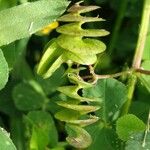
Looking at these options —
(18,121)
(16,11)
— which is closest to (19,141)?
(18,121)

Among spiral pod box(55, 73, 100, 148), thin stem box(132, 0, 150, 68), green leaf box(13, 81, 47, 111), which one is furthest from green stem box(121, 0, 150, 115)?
green leaf box(13, 81, 47, 111)

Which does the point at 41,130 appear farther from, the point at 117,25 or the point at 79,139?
the point at 117,25

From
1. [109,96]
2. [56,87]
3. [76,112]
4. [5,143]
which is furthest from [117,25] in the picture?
[5,143]

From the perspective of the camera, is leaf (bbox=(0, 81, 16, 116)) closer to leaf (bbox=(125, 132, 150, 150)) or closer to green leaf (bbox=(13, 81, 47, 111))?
green leaf (bbox=(13, 81, 47, 111))

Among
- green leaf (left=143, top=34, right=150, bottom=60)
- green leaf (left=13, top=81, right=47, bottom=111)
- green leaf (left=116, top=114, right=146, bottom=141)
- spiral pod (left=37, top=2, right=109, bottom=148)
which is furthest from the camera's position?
green leaf (left=13, top=81, right=47, bottom=111)

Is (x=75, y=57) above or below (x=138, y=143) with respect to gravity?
above

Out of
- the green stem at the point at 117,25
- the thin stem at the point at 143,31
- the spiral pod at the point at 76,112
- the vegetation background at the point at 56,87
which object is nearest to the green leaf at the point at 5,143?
the vegetation background at the point at 56,87

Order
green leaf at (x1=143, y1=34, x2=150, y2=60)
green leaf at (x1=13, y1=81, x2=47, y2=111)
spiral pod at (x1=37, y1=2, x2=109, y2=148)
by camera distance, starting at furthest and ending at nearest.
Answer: green leaf at (x1=13, y1=81, x2=47, y2=111)
green leaf at (x1=143, y1=34, x2=150, y2=60)
spiral pod at (x1=37, y1=2, x2=109, y2=148)

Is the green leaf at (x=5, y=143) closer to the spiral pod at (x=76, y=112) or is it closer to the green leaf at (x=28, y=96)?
the spiral pod at (x=76, y=112)
